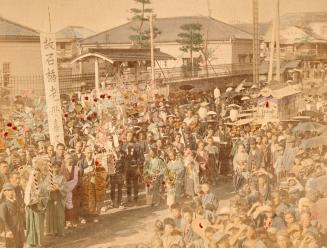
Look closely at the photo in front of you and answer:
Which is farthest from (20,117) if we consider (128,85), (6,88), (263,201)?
(263,201)

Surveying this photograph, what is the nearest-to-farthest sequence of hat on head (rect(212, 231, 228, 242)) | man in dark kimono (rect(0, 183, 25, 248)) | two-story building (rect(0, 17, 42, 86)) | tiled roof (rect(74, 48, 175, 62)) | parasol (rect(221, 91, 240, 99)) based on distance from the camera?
hat on head (rect(212, 231, 228, 242))
man in dark kimono (rect(0, 183, 25, 248))
tiled roof (rect(74, 48, 175, 62))
two-story building (rect(0, 17, 42, 86))
parasol (rect(221, 91, 240, 99))

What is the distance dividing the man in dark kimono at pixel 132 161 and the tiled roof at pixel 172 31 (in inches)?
53.9

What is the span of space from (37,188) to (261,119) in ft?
9.67

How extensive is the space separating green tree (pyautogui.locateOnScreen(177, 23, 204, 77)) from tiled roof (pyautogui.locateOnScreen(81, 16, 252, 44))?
56 millimetres

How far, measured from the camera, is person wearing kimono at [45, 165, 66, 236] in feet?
14.1

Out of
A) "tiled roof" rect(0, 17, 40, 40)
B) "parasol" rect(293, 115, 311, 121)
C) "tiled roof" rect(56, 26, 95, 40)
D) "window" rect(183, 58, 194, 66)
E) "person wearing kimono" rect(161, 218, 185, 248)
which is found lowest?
"person wearing kimono" rect(161, 218, 185, 248)

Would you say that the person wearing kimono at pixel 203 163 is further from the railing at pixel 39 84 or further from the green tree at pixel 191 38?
the railing at pixel 39 84

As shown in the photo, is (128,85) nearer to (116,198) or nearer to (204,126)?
(204,126)

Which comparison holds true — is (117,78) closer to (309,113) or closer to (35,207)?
(309,113)

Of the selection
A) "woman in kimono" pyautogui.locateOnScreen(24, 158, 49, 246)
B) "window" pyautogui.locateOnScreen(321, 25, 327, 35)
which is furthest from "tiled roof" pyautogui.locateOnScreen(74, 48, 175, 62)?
"woman in kimono" pyautogui.locateOnScreen(24, 158, 49, 246)

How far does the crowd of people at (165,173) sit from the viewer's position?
374 centimetres

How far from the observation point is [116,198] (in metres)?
5.40

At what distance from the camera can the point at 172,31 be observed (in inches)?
227

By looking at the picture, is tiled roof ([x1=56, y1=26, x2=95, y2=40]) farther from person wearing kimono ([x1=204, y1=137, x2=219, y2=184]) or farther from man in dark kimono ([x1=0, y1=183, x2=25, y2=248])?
man in dark kimono ([x1=0, y1=183, x2=25, y2=248])
